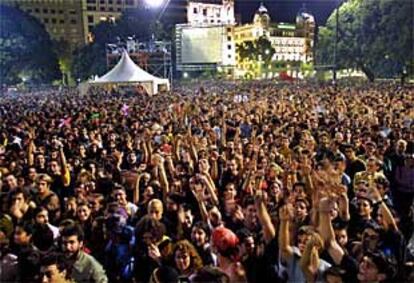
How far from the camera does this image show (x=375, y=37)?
4175 cm

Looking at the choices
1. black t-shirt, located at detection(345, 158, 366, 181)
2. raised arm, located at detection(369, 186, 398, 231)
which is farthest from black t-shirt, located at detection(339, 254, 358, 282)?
black t-shirt, located at detection(345, 158, 366, 181)

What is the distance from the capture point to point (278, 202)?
5.34 metres

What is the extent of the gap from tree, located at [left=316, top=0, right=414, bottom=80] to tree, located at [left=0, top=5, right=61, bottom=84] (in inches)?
1054

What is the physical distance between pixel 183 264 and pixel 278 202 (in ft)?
5.36

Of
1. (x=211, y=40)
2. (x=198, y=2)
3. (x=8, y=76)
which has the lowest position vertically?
(x=8, y=76)

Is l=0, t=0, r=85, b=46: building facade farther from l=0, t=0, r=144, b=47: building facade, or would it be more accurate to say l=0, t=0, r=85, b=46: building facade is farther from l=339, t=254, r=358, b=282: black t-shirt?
l=339, t=254, r=358, b=282: black t-shirt

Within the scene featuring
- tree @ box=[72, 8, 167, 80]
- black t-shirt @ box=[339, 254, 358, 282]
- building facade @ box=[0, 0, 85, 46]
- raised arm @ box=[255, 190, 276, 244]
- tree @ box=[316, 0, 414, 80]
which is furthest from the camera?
building facade @ box=[0, 0, 85, 46]

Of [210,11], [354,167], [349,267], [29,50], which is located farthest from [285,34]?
[349,267]

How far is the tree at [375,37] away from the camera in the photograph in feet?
123

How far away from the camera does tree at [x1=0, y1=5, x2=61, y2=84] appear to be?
51.8 metres

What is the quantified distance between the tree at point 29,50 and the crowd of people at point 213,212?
44781 millimetres

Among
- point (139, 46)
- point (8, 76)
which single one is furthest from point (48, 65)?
point (139, 46)

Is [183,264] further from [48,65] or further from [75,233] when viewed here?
[48,65]

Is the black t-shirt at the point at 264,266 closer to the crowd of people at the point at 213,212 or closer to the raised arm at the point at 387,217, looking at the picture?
the crowd of people at the point at 213,212
